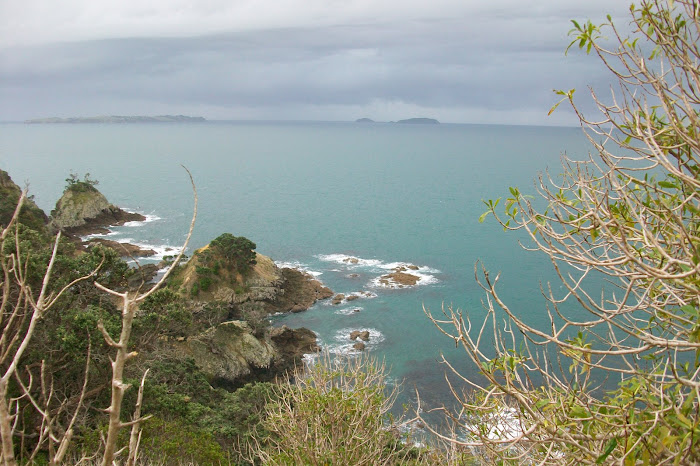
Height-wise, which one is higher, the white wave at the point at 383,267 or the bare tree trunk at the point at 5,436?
the bare tree trunk at the point at 5,436

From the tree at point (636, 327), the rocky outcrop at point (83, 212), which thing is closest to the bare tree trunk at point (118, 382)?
the tree at point (636, 327)

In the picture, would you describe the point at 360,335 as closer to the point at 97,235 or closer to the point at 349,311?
the point at 349,311

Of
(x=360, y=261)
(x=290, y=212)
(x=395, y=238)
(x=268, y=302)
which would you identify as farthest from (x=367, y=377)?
(x=290, y=212)

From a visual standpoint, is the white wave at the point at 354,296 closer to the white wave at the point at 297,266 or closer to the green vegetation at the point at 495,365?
the white wave at the point at 297,266

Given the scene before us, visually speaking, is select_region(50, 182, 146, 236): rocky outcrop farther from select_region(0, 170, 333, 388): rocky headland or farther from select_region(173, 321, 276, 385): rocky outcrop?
select_region(173, 321, 276, 385): rocky outcrop

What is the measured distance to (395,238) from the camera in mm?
58719

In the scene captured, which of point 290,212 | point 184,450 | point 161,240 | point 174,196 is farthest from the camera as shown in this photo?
point 174,196

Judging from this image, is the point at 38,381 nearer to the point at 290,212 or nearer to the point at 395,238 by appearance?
the point at 395,238

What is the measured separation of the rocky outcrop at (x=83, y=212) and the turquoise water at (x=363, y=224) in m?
3.47

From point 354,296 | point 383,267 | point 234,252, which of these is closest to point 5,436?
point 354,296

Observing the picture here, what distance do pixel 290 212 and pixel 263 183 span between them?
97.6 feet

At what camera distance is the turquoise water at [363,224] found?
124 feet

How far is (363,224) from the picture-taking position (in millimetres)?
66062

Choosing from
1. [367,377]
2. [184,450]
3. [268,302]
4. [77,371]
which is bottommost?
[268,302]
